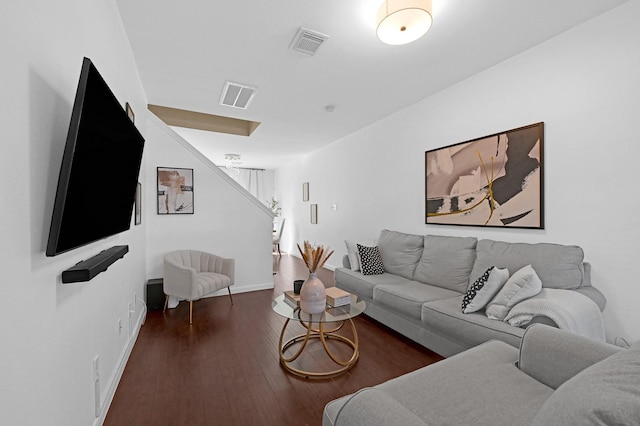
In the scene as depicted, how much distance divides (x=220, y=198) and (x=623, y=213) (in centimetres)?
449

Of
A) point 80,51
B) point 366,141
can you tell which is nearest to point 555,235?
point 366,141

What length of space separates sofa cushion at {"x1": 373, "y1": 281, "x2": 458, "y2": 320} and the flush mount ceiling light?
86.2 inches

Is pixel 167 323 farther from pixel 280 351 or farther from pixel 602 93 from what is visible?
pixel 602 93

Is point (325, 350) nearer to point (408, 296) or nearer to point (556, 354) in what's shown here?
point (408, 296)

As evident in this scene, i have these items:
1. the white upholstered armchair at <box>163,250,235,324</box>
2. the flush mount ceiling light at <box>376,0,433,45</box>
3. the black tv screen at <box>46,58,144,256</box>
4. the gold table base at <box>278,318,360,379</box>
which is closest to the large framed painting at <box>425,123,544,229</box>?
the flush mount ceiling light at <box>376,0,433,45</box>

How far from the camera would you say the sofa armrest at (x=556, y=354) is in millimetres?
1239

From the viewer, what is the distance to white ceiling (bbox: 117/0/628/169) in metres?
2.10

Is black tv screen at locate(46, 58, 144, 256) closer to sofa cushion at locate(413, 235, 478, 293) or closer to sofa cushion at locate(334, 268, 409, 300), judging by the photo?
sofa cushion at locate(334, 268, 409, 300)

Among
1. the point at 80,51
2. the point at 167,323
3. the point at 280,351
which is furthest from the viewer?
the point at 167,323

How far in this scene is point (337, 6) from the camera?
2.05 meters

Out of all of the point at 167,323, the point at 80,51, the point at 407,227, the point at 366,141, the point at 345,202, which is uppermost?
the point at 366,141

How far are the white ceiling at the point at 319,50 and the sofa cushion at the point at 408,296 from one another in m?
2.32

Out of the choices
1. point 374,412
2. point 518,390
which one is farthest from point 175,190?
point 518,390

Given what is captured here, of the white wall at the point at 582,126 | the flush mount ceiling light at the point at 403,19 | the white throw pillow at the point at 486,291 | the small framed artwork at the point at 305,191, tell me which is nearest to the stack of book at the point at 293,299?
the white throw pillow at the point at 486,291
